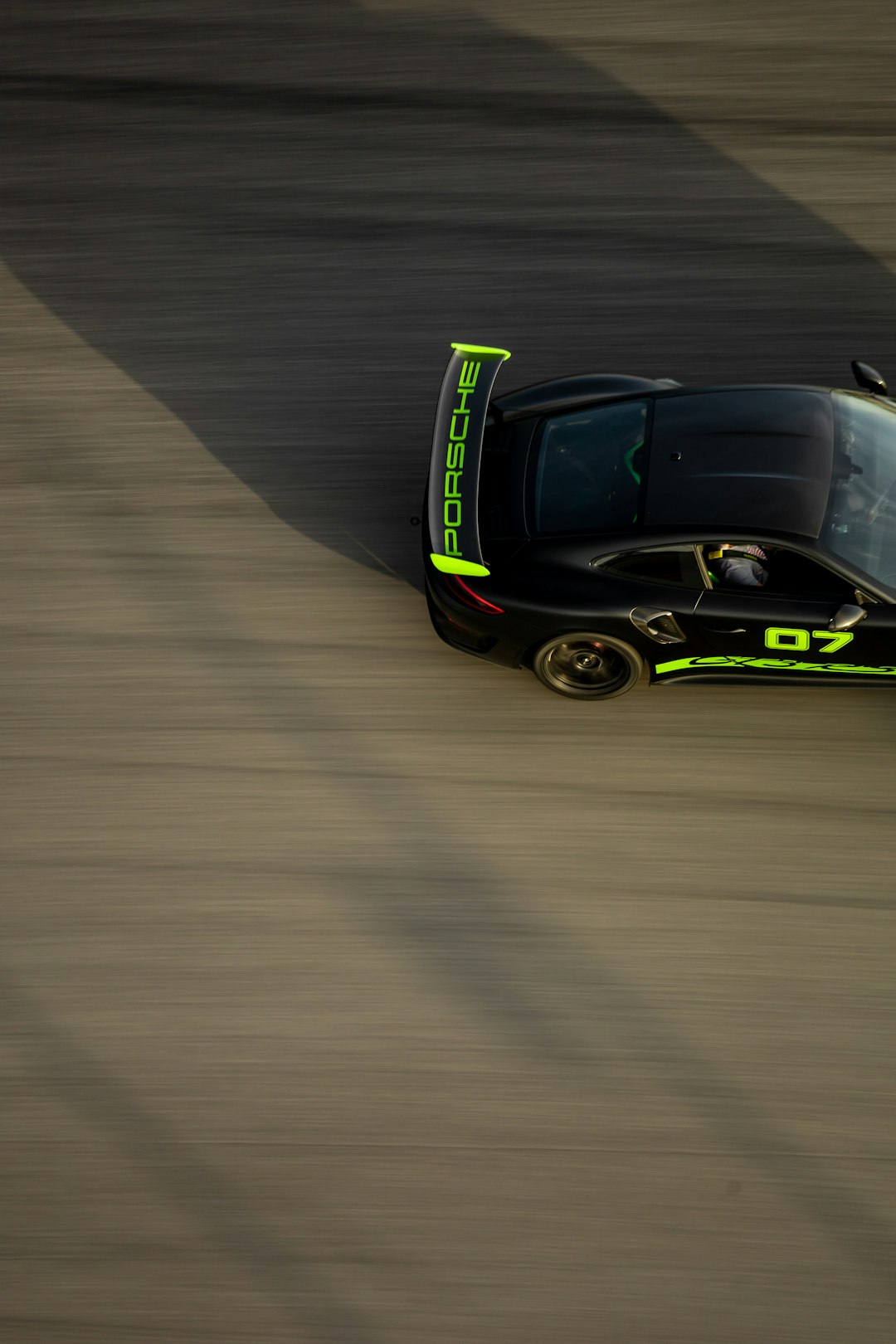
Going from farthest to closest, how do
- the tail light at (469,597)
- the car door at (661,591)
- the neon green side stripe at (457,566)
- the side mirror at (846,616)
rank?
the tail light at (469,597) → the neon green side stripe at (457,566) → the car door at (661,591) → the side mirror at (846,616)

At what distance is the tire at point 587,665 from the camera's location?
206 inches

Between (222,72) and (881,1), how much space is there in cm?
493

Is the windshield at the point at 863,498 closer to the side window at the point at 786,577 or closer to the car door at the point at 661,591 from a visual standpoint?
the side window at the point at 786,577

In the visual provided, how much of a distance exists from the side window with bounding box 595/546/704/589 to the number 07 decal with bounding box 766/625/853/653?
412 millimetres

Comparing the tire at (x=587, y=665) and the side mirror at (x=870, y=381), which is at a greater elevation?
the side mirror at (x=870, y=381)

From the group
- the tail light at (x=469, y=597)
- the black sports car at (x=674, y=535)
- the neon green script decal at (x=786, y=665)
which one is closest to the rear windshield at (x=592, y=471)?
the black sports car at (x=674, y=535)

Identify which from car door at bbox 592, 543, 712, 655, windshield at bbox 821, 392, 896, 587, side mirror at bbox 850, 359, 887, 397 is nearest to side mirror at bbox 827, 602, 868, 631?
windshield at bbox 821, 392, 896, 587

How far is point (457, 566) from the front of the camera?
5047mm

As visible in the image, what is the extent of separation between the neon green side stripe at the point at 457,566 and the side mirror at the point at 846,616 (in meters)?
1.59

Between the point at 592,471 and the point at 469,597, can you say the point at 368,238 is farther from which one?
the point at 469,597

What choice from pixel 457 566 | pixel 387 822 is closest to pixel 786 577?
pixel 457 566

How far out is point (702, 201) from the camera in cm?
729

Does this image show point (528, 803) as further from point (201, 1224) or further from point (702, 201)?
point (702, 201)

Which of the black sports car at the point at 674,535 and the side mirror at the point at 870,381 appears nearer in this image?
the black sports car at the point at 674,535
